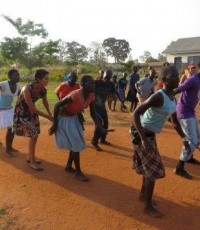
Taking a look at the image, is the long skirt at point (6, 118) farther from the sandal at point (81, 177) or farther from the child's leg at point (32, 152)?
the sandal at point (81, 177)

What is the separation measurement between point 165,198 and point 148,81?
5159 mm

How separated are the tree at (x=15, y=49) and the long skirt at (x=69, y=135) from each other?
3418 centimetres

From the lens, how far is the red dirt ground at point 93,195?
4328 millimetres

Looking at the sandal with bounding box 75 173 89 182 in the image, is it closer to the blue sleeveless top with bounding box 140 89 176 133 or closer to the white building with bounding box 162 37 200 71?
the blue sleeveless top with bounding box 140 89 176 133

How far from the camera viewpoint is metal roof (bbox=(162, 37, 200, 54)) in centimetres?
3589

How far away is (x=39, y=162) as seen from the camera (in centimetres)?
649

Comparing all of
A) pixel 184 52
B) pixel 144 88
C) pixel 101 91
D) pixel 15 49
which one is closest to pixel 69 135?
pixel 101 91

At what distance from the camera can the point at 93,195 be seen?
5.09m

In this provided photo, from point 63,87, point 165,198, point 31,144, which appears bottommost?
point 165,198

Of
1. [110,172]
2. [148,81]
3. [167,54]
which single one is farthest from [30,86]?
[167,54]

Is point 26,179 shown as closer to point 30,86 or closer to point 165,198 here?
point 30,86

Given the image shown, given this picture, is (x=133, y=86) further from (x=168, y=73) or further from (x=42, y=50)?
(x=42, y=50)

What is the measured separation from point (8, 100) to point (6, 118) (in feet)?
1.08

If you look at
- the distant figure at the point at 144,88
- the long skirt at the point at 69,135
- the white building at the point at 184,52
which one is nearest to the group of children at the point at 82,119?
the long skirt at the point at 69,135
